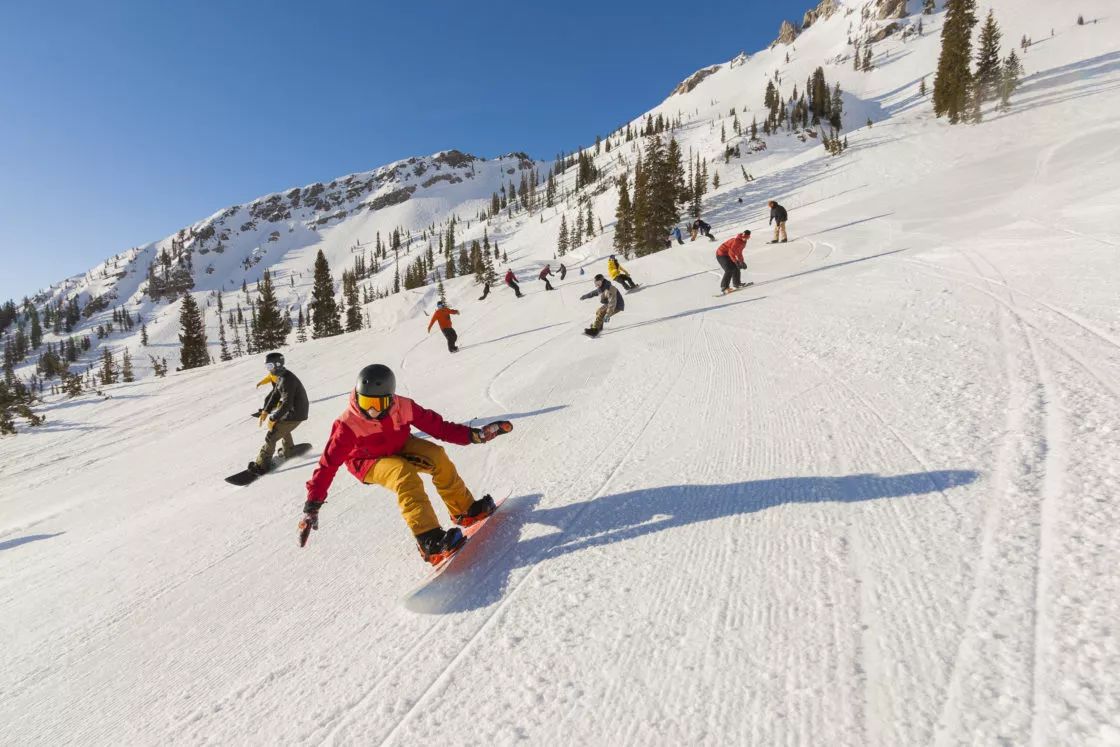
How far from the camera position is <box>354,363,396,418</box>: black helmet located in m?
3.16

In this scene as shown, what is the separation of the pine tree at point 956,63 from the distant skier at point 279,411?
52205 millimetres

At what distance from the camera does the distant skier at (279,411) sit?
6246 mm

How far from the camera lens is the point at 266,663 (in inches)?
97.7

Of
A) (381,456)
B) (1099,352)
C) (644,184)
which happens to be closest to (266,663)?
(381,456)

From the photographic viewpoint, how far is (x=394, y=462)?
321cm

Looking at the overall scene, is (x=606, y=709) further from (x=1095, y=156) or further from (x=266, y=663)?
(x=1095, y=156)

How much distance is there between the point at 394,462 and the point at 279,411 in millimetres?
4172

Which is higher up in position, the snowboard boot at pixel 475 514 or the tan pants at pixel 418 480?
the tan pants at pixel 418 480

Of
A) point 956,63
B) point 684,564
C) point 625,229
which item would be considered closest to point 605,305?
point 684,564

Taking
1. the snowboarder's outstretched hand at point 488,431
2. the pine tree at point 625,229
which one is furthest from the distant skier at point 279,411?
the pine tree at point 625,229

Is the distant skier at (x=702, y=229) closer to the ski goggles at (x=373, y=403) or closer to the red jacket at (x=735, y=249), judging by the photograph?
the red jacket at (x=735, y=249)

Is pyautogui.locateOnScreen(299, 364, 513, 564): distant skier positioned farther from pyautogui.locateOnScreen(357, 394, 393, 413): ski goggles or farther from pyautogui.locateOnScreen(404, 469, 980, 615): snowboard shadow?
pyautogui.locateOnScreen(404, 469, 980, 615): snowboard shadow

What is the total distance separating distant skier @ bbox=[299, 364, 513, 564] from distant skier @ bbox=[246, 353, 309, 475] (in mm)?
3709

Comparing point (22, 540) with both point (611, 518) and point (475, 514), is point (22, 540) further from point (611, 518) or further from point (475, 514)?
point (611, 518)
